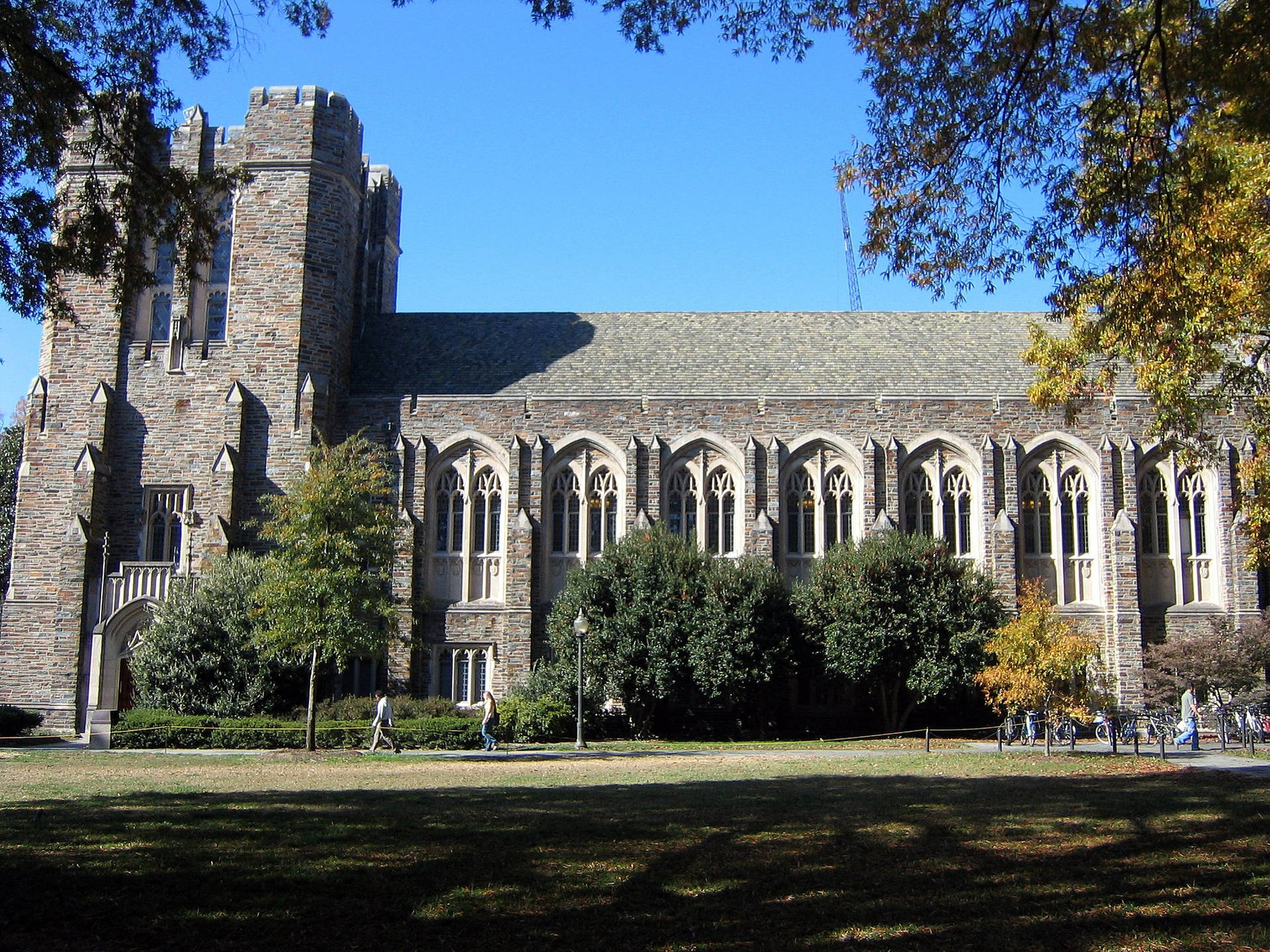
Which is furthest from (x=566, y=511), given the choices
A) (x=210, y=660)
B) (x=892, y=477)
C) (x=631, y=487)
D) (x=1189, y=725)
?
(x=1189, y=725)

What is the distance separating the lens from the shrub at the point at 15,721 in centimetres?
2897

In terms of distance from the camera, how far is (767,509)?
112 ft

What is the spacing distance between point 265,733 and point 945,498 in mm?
19736

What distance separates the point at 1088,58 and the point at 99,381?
29440 millimetres

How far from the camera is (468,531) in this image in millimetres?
34500

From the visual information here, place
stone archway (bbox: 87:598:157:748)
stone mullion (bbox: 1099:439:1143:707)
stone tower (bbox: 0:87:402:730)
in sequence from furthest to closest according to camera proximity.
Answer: stone mullion (bbox: 1099:439:1143:707) → stone tower (bbox: 0:87:402:730) → stone archway (bbox: 87:598:157:748)

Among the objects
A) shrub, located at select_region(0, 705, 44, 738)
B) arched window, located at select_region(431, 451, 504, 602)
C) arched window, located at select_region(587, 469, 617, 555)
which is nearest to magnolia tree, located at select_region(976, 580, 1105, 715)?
arched window, located at select_region(587, 469, 617, 555)

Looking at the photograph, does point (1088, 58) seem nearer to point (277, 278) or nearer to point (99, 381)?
point (277, 278)

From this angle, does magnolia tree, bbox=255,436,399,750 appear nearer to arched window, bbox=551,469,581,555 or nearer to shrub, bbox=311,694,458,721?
shrub, bbox=311,694,458,721

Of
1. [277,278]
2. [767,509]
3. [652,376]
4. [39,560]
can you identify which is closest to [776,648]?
[767,509]

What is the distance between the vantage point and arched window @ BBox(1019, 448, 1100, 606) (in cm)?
3425

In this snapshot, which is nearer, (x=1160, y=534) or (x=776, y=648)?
(x=776, y=648)

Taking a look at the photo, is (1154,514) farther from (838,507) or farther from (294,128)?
(294,128)

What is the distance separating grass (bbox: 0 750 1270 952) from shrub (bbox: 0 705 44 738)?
13.7m
